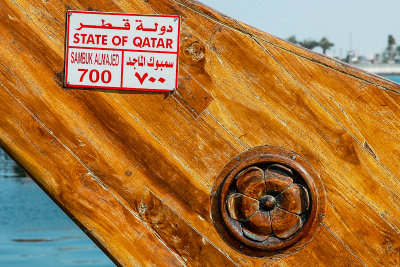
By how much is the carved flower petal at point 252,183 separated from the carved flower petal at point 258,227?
0.07 m

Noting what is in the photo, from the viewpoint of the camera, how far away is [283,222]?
95.3 inches

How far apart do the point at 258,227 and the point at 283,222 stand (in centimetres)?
9

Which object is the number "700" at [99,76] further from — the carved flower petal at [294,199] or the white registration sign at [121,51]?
the carved flower petal at [294,199]

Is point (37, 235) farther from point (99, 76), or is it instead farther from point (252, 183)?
point (252, 183)

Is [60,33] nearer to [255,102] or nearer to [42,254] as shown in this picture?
[255,102]

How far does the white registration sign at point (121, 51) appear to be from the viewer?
2.47 m

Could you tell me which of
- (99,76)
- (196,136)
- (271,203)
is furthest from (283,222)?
(99,76)

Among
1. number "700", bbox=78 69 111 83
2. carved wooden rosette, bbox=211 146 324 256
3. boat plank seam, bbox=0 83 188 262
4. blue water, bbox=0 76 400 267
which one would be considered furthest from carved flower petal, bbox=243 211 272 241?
blue water, bbox=0 76 400 267

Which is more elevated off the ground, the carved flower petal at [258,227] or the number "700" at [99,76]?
the number "700" at [99,76]

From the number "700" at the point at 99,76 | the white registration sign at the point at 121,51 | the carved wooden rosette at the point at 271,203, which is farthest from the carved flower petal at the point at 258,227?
the number "700" at the point at 99,76

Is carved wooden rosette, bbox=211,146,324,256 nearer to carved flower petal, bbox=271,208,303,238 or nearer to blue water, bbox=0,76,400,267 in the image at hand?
carved flower petal, bbox=271,208,303,238

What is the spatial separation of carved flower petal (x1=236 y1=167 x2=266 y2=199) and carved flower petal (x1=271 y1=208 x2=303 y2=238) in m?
0.08

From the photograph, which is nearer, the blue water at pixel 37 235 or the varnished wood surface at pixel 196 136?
the varnished wood surface at pixel 196 136

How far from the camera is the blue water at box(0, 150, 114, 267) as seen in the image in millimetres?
8523
